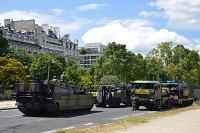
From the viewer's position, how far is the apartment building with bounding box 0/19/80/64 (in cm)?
10150

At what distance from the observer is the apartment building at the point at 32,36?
102m

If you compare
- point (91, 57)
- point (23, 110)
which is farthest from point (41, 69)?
point (91, 57)

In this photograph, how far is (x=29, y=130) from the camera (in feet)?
50.2

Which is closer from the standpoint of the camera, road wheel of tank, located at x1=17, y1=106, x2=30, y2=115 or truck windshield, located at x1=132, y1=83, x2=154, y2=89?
road wheel of tank, located at x1=17, y1=106, x2=30, y2=115

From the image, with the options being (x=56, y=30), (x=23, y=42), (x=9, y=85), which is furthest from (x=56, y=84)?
(x=56, y=30)

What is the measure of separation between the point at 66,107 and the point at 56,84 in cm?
177

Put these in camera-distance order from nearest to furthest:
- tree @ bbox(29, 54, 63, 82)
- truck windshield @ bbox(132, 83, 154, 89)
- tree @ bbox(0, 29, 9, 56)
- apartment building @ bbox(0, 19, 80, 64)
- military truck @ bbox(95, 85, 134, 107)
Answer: truck windshield @ bbox(132, 83, 154, 89), military truck @ bbox(95, 85, 134, 107), tree @ bbox(0, 29, 9, 56), tree @ bbox(29, 54, 63, 82), apartment building @ bbox(0, 19, 80, 64)

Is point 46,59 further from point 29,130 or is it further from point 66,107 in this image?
point 29,130

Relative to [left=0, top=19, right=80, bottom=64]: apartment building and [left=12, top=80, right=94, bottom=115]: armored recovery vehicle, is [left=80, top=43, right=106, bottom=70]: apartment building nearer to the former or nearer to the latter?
[left=0, top=19, right=80, bottom=64]: apartment building

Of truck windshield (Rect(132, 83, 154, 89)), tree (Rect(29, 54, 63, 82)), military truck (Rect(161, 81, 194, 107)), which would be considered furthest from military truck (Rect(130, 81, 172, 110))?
tree (Rect(29, 54, 63, 82))

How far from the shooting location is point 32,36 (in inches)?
4291

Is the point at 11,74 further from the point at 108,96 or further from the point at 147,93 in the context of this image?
the point at 147,93

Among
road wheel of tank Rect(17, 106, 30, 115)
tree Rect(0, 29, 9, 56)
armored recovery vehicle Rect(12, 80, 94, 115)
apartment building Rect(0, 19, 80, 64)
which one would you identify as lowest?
road wheel of tank Rect(17, 106, 30, 115)

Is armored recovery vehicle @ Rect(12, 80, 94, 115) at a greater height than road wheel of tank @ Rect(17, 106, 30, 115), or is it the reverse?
armored recovery vehicle @ Rect(12, 80, 94, 115)
